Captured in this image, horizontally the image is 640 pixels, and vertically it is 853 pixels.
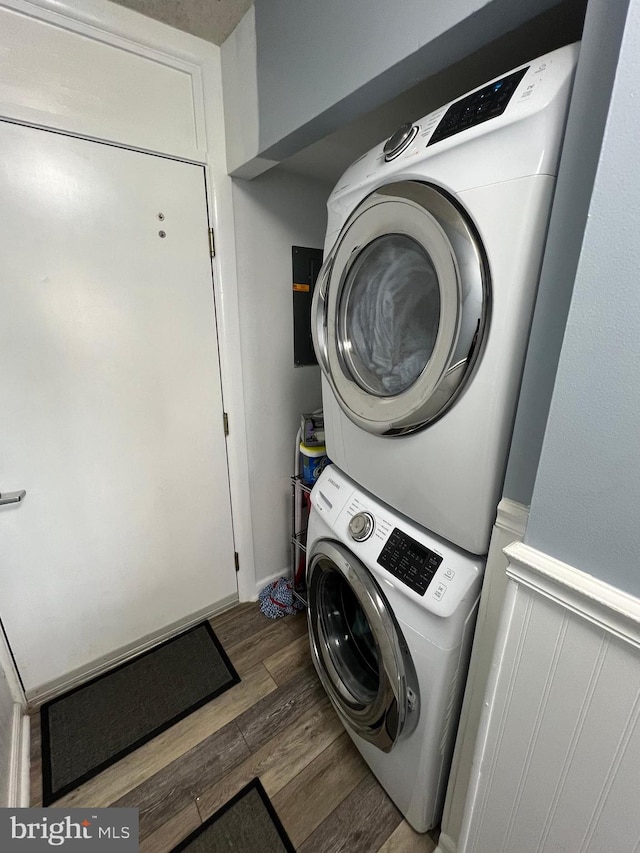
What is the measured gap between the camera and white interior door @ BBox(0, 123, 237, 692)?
1191mm

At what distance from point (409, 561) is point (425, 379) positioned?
17.6 inches

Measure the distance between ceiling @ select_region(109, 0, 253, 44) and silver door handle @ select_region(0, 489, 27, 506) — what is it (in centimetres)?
157

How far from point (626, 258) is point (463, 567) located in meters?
0.64

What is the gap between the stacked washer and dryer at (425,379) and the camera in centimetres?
66

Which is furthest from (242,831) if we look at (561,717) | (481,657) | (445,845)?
(561,717)

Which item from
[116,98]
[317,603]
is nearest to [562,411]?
[317,603]

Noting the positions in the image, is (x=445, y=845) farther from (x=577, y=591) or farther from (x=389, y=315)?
(x=389, y=315)

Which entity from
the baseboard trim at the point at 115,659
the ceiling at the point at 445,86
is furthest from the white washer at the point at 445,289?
the baseboard trim at the point at 115,659

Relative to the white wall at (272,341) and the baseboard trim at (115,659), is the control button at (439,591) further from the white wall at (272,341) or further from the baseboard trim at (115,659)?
the baseboard trim at (115,659)

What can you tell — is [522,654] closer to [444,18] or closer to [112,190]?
[444,18]

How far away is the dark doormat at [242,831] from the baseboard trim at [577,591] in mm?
1131

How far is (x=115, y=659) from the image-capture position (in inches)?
64.0

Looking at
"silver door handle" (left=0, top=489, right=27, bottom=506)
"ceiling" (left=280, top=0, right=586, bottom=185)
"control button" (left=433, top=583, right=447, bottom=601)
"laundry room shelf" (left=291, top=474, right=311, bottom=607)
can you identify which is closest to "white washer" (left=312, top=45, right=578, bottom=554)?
"control button" (left=433, top=583, right=447, bottom=601)

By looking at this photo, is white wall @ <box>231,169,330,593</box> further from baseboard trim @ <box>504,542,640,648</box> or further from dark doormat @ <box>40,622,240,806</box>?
baseboard trim @ <box>504,542,640,648</box>
